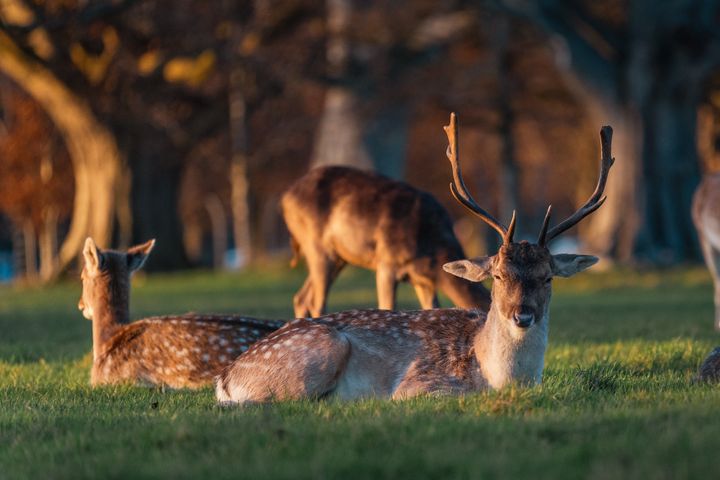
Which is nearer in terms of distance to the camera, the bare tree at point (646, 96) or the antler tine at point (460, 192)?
the antler tine at point (460, 192)

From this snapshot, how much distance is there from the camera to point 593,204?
754 centimetres

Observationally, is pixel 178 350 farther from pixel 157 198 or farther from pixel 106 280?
pixel 157 198

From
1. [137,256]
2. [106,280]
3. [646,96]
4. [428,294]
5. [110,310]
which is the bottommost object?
[428,294]

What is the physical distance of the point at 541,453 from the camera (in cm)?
516

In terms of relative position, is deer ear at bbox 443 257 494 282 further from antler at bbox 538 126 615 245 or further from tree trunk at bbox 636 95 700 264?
tree trunk at bbox 636 95 700 264

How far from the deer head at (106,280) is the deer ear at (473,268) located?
3163 mm

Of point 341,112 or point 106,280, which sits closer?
point 106,280

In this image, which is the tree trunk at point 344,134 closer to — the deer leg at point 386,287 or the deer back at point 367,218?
the deer back at point 367,218

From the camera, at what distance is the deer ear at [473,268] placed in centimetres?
739

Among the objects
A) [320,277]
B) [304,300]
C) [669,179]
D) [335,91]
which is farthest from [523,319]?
[335,91]

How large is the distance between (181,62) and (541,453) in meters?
25.3

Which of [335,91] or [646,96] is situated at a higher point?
[335,91]

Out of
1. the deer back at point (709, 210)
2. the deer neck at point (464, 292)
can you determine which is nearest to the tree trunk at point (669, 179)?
the deer back at point (709, 210)

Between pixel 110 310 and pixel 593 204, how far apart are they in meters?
4.09
